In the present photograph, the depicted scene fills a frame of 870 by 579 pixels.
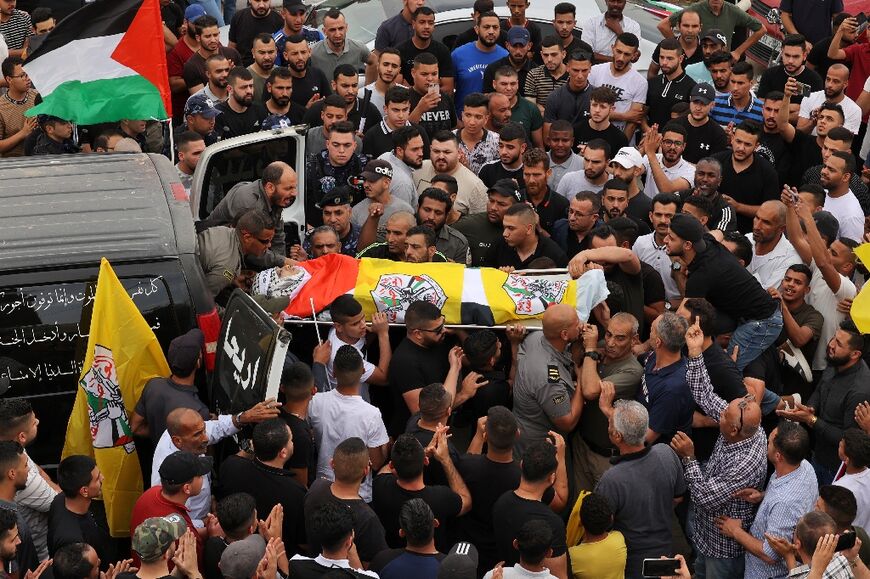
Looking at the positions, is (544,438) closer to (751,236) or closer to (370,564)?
(370,564)

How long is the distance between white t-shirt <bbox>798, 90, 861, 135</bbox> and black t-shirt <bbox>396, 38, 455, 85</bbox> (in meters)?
3.69

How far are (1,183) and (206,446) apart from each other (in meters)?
2.21

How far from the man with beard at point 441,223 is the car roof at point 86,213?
2.24 metres

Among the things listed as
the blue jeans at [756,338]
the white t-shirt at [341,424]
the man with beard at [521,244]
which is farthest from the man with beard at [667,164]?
the white t-shirt at [341,424]

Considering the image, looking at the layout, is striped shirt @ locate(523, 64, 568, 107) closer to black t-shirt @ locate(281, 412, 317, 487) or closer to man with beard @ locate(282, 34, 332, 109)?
man with beard @ locate(282, 34, 332, 109)

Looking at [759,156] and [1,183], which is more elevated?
[1,183]

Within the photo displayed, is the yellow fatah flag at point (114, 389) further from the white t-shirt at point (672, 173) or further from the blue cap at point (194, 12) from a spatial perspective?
the blue cap at point (194, 12)

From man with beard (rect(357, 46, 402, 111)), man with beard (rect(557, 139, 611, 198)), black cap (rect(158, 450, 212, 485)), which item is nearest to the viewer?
black cap (rect(158, 450, 212, 485))

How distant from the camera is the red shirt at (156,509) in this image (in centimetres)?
674

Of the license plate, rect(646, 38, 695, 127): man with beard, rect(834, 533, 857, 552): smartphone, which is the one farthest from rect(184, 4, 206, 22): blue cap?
rect(834, 533, 857, 552): smartphone

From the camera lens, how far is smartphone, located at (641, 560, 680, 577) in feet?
22.5

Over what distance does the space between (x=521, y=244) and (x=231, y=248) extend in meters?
2.22

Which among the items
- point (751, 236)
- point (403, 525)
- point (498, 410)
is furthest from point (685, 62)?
point (403, 525)

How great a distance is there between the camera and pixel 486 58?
45.1ft
